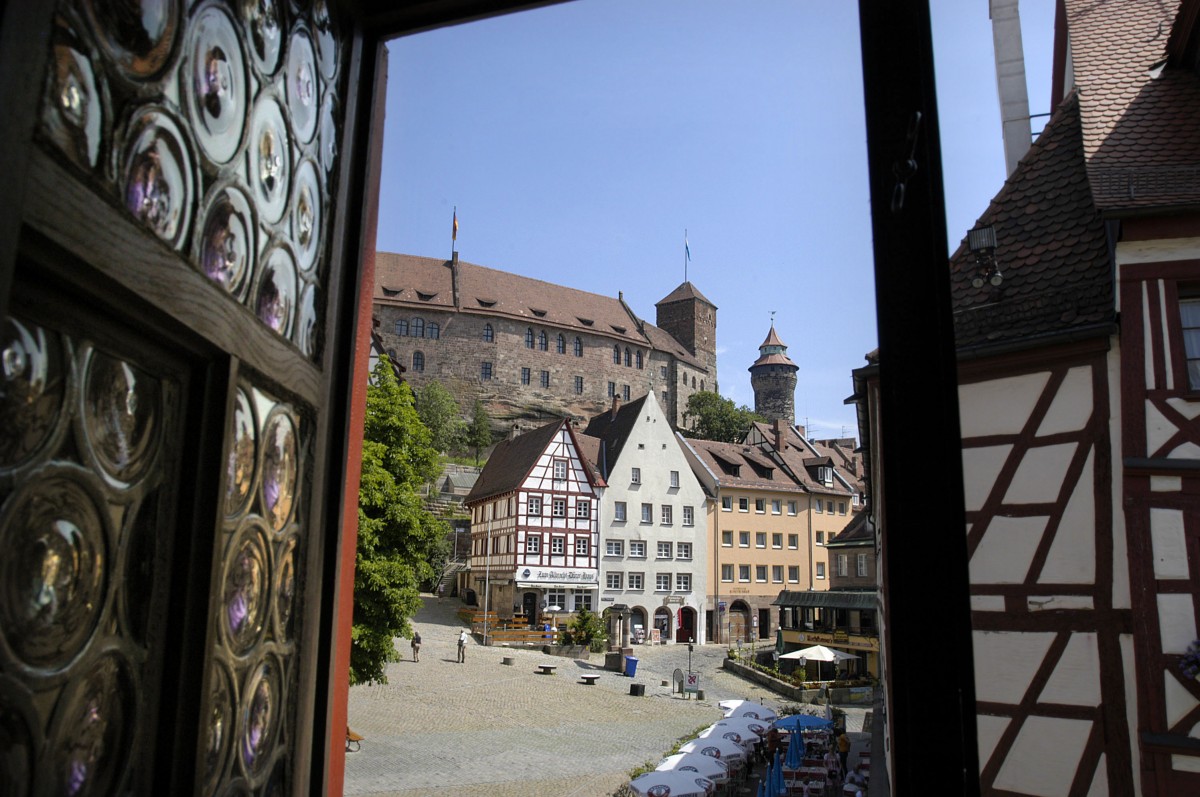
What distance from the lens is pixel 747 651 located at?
33250 mm

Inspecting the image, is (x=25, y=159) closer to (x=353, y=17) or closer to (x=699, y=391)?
(x=353, y=17)

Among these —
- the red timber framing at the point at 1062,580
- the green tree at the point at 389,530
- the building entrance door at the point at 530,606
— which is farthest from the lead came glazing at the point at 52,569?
the building entrance door at the point at 530,606

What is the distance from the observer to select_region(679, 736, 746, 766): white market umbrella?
13727mm

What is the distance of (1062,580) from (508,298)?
6515 centimetres

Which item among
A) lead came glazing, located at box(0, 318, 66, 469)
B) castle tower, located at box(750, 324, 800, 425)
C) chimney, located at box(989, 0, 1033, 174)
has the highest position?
castle tower, located at box(750, 324, 800, 425)

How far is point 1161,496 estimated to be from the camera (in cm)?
655

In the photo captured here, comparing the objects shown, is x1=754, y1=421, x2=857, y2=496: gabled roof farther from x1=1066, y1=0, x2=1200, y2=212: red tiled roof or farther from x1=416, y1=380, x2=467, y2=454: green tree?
x1=1066, y1=0, x2=1200, y2=212: red tiled roof

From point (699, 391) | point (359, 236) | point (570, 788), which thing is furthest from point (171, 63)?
point (699, 391)

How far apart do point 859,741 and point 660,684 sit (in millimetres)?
7654

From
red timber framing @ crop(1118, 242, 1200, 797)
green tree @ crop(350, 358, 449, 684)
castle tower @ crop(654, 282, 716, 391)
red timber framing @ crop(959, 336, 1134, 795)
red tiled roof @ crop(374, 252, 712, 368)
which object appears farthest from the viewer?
castle tower @ crop(654, 282, 716, 391)

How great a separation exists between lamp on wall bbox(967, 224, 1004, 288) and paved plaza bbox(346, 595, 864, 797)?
27.3 ft

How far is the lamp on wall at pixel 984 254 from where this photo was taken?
26.6ft

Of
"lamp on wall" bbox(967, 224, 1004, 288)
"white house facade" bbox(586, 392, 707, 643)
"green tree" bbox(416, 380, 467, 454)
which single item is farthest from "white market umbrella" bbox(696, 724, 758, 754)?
"green tree" bbox(416, 380, 467, 454)

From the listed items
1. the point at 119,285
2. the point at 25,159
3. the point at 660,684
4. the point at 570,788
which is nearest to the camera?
the point at 25,159
